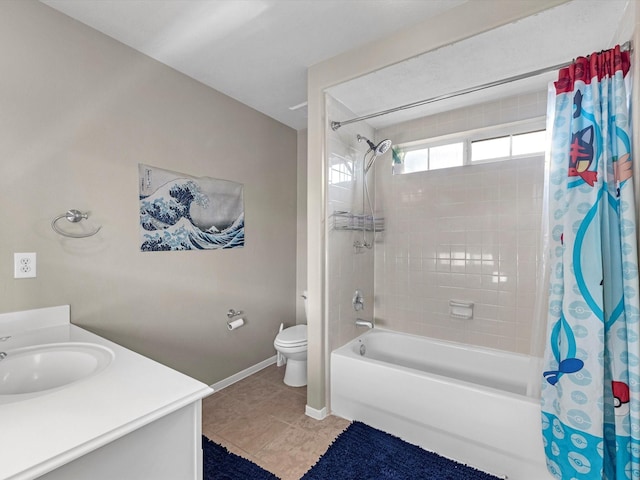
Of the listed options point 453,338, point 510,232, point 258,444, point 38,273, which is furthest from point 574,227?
point 38,273

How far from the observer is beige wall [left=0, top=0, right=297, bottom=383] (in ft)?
4.99

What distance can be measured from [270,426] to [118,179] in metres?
1.81

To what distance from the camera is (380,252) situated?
9.49 feet

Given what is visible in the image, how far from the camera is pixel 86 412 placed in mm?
824

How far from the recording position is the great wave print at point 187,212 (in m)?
2.03

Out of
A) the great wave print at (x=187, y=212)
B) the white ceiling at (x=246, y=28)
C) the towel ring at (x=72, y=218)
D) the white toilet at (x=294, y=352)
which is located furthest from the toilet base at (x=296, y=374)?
the white ceiling at (x=246, y=28)

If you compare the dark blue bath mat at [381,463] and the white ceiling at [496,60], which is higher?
the white ceiling at [496,60]

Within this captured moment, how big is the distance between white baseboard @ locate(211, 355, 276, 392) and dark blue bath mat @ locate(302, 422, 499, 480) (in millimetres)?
1087

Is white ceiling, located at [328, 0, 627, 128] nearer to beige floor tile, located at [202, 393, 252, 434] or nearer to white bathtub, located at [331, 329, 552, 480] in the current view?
white bathtub, located at [331, 329, 552, 480]

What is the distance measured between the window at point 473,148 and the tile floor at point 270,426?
2.09 meters

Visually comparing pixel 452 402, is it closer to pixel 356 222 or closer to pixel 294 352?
pixel 294 352

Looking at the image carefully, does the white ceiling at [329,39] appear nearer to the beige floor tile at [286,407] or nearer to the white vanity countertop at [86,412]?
the white vanity countertop at [86,412]

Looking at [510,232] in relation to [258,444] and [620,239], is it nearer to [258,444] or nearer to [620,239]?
[620,239]

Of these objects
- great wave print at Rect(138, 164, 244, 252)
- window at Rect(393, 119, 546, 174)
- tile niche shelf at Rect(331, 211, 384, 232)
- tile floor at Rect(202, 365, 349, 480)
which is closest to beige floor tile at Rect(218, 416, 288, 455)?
tile floor at Rect(202, 365, 349, 480)
